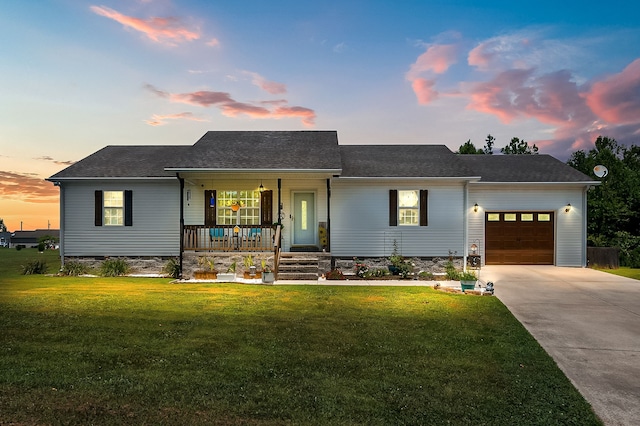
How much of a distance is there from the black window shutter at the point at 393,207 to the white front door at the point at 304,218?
2.99 m

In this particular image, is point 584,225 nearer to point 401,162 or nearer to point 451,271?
point 451,271

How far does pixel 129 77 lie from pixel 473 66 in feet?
49.4

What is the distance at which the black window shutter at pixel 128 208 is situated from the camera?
14.5 meters

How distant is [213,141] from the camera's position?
1584cm

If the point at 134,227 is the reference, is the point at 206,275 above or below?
below

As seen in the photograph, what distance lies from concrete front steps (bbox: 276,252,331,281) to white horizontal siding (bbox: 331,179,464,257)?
3.27ft

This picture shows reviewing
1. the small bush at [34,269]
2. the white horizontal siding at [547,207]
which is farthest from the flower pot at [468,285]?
the small bush at [34,269]

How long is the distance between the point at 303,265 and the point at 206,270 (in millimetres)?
3360

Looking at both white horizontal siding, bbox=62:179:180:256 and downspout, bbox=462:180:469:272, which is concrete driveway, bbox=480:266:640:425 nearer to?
downspout, bbox=462:180:469:272

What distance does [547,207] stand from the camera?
15.6m

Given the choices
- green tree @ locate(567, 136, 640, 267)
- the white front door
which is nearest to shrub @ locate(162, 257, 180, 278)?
the white front door

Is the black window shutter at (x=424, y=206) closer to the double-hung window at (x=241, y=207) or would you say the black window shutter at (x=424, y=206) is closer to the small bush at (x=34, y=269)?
the double-hung window at (x=241, y=207)

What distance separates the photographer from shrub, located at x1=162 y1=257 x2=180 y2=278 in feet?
44.9

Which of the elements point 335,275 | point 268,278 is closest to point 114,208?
point 268,278
